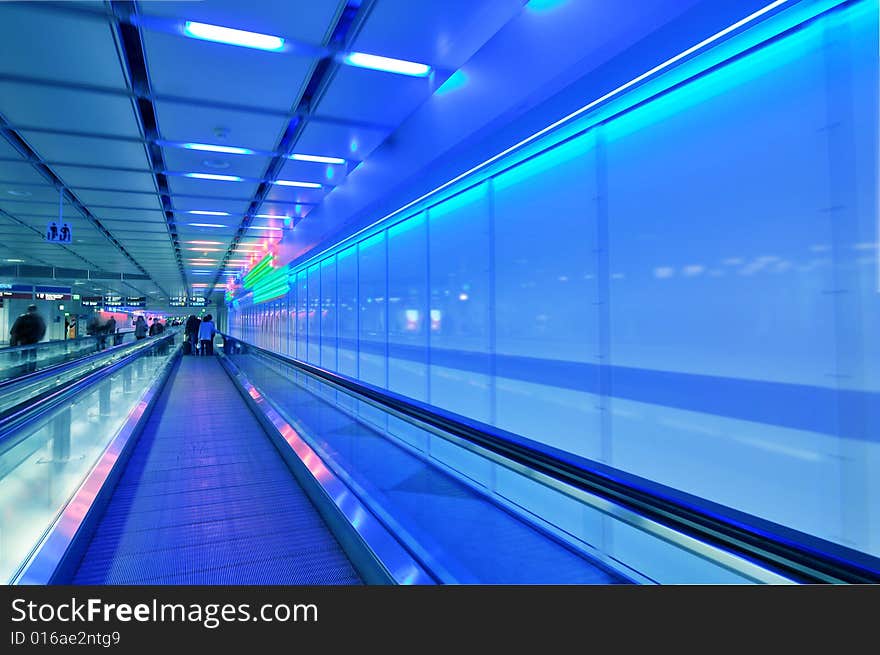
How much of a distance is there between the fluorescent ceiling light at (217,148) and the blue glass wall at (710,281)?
97.7 inches

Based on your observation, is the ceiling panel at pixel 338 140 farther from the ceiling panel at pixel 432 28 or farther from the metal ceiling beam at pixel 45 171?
the metal ceiling beam at pixel 45 171

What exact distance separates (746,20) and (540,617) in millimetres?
2873

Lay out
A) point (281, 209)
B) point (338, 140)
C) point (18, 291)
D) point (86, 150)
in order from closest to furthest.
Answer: point (338, 140) → point (86, 150) → point (281, 209) → point (18, 291)

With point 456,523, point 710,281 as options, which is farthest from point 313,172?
point 456,523

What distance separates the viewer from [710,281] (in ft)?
12.8

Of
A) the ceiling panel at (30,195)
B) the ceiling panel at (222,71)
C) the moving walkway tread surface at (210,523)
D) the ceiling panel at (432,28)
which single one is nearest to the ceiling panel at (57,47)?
the ceiling panel at (222,71)

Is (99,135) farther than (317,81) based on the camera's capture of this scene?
Yes

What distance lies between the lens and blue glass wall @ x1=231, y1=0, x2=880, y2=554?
9.18 ft

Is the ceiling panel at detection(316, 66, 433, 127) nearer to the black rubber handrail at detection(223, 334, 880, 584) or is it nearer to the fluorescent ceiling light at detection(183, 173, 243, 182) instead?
the fluorescent ceiling light at detection(183, 173, 243, 182)

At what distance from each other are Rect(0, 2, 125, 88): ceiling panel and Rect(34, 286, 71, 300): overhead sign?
25.9 m

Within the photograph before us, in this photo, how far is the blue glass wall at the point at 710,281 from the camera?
2.80 meters

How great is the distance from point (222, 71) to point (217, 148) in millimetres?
2169

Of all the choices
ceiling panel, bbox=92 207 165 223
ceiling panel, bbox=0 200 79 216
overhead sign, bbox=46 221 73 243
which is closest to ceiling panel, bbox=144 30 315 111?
overhead sign, bbox=46 221 73 243

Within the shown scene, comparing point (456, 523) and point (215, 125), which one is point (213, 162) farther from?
point (456, 523)
